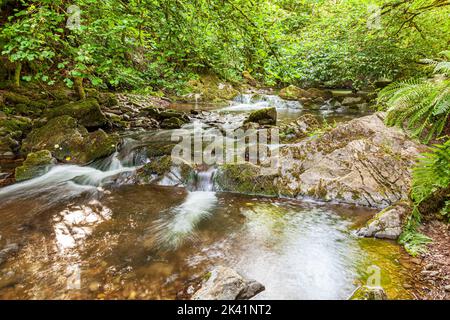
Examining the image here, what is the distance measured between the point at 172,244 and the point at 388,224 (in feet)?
10.2

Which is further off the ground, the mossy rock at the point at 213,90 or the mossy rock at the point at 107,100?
the mossy rock at the point at 213,90

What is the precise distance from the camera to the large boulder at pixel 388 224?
3.73 meters

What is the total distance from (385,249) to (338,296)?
3.72 ft

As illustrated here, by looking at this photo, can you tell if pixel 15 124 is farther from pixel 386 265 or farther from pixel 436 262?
pixel 436 262

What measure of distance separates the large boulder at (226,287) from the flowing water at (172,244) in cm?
15

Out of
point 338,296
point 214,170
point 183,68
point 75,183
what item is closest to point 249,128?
point 214,170

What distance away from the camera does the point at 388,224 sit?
12.6 ft

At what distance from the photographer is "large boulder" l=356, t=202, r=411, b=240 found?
12.2 ft

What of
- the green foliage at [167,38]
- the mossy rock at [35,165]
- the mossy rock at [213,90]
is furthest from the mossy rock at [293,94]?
the mossy rock at [35,165]

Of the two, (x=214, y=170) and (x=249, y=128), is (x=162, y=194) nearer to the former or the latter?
(x=214, y=170)

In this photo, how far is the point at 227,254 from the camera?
3.61m

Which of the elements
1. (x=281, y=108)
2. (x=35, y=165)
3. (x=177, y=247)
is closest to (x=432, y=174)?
(x=177, y=247)

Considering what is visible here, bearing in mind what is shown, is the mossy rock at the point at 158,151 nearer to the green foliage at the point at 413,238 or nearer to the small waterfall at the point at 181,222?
the small waterfall at the point at 181,222

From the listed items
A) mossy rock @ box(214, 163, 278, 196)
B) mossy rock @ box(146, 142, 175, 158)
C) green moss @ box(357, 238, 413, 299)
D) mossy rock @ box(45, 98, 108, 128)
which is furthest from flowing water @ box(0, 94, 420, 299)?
mossy rock @ box(45, 98, 108, 128)
